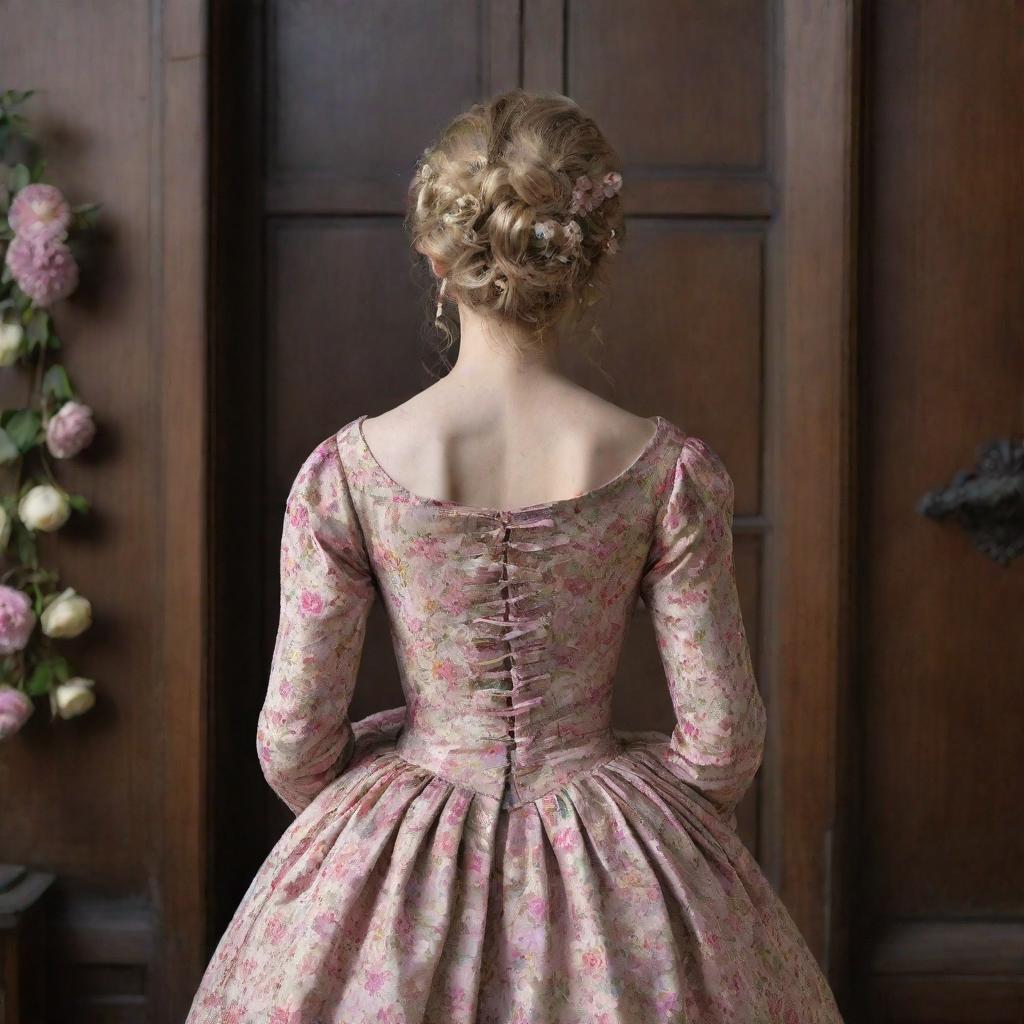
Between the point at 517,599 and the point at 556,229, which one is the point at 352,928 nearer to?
the point at 517,599

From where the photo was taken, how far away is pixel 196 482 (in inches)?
79.7

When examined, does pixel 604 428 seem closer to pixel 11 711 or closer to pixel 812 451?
pixel 812 451

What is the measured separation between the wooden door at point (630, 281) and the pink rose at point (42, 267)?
23 cm

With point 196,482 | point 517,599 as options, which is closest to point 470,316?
point 517,599

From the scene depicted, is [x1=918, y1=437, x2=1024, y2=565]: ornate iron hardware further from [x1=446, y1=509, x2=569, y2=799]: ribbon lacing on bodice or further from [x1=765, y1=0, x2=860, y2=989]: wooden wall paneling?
[x1=446, y1=509, x2=569, y2=799]: ribbon lacing on bodice

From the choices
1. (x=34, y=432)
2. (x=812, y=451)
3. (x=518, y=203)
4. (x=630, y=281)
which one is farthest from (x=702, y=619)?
(x=34, y=432)

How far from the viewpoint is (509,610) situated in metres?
1.28

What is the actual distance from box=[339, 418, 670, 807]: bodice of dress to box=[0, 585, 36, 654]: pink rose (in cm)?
89

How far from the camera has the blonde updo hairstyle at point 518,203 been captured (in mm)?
1206

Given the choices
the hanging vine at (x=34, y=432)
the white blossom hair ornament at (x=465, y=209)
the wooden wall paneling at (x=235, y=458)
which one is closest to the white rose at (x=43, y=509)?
the hanging vine at (x=34, y=432)

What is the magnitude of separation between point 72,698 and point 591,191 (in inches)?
49.2

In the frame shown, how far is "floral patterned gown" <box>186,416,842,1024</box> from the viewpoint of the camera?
1.20m

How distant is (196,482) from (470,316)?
2.88 ft

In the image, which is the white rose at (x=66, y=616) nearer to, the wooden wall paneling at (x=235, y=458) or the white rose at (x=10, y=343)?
the wooden wall paneling at (x=235, y=458)
